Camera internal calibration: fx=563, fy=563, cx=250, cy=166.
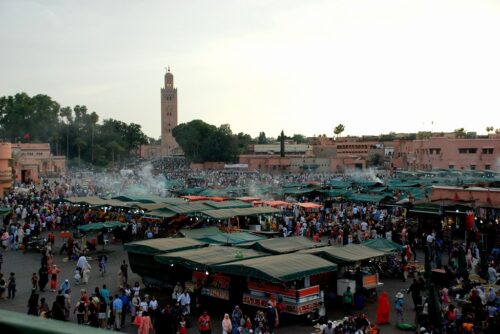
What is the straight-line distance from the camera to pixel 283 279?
12273mm

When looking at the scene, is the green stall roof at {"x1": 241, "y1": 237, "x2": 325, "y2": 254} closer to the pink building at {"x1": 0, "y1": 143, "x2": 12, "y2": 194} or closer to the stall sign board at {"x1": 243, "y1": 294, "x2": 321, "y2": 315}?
the stall sign board at {"x1": 243, "y1": 294, "x2": 321, "y2": 315}

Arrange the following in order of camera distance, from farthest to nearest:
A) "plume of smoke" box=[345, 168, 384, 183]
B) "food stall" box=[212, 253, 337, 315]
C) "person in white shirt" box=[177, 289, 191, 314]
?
"plume of smoke" box=[345, 168, 384, 183]
"person in white shirt" box=[177, 289, 191, 314]
"food stall" box=[212, 253, 337, 315]

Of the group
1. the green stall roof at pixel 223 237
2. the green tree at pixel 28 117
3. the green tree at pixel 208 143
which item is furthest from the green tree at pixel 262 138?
the green stall roof at pixel 223 237

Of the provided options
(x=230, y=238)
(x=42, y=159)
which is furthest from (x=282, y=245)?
(x=42, y=159)

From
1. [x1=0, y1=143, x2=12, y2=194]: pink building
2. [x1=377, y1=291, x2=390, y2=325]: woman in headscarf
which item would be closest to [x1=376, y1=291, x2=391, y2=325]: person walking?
[x1=377, y1=291, x2=390, y2=325]: woman in headscarf

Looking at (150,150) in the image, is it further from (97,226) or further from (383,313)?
(383,313)

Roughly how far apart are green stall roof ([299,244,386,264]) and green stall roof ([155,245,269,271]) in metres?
1.67

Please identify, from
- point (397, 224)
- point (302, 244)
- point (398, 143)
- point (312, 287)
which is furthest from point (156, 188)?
point (398, 143)

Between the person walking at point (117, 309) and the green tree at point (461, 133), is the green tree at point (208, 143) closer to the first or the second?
the green tree at point (461, 133)

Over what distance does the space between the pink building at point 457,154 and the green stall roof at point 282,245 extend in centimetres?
5904

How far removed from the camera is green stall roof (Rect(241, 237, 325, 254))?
15.8 m

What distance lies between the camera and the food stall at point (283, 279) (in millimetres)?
12695

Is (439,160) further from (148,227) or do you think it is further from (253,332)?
(253,332)

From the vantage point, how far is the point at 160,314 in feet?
40.2
